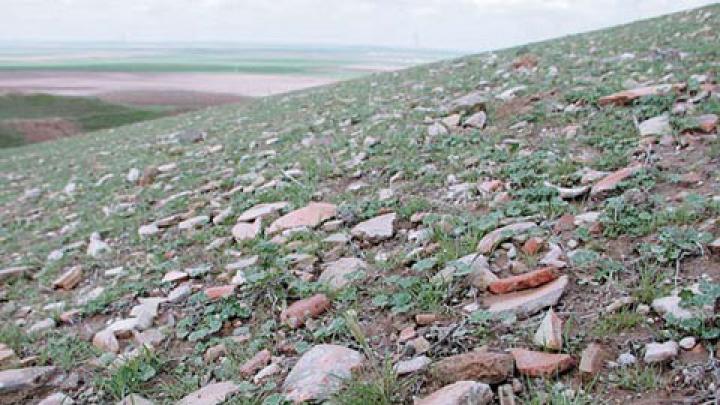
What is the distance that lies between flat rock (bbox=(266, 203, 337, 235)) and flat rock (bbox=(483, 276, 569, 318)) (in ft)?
6.18

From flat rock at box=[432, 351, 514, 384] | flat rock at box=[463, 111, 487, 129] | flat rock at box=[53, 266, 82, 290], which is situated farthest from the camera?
flat rock at box=[463, 111, 487, 129]

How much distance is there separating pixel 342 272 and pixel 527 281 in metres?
1.09

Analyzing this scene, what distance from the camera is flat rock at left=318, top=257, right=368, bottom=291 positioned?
3477mm

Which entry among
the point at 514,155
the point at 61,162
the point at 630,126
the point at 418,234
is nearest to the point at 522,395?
the point at 418,234

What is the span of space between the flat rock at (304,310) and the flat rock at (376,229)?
0.79 meters

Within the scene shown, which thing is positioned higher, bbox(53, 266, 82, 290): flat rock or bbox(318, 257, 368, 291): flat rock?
bbox(318, 257, 368, 291): flat rock

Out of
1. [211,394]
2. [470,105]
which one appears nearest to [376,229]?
[211,394]

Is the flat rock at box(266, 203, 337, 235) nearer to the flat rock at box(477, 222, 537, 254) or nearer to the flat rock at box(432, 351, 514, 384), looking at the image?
the flat rock at box(477, 222, 537, 254)

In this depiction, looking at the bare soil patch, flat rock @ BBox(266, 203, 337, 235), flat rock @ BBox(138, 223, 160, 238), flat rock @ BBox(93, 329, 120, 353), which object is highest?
flat rock @ BBox(266, 203, 337, 235)

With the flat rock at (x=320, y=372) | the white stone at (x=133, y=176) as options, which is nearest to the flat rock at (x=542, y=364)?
the flat rock at (x=320, y=372)

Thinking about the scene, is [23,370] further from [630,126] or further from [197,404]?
[630,126]

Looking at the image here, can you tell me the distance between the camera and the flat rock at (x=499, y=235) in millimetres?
3386

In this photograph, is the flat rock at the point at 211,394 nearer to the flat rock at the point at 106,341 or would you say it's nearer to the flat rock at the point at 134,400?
the flat rock at the point at 134,400

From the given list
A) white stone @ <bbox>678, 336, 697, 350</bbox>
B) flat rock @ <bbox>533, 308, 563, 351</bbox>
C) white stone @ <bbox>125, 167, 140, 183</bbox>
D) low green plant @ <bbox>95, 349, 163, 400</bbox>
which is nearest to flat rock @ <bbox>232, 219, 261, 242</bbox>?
low green plant @ <bbox>95, 349, 163, 400</bbox>
